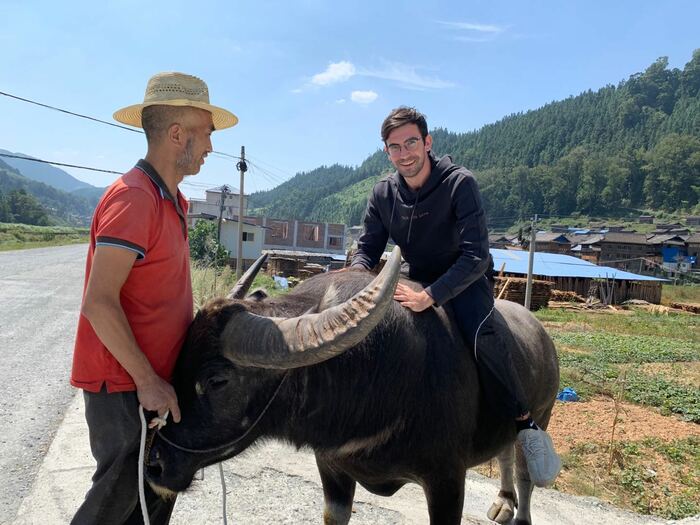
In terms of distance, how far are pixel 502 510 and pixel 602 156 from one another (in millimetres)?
162529

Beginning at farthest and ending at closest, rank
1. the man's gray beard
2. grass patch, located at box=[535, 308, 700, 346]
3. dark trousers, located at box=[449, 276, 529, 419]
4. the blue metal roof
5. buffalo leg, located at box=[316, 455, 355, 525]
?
1. the blue metal roof
2. grass patch, located at box=[535, 308, 700, 346]
3. buffalo leg, located at box=[316, 455, 355, 525]
4. dark trousers, located at box=[449, 276, 529, 419]
5. the man's gray beard

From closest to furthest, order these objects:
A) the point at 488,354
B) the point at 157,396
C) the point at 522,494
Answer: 1. the point at 157,396
2. the point at 488,354
3. the point at 522,494

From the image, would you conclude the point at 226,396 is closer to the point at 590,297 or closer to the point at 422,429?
the point at 422,429

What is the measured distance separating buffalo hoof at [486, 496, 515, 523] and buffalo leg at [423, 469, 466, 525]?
183 centimetres

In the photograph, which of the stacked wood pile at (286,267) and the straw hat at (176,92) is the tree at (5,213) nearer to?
the stacked wood pile at (286,267)

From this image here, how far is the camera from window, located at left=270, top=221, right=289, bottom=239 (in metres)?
82.2

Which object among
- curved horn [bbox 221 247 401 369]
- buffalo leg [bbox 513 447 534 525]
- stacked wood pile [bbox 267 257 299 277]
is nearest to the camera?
curved horn [bbox 221 247 401 369]

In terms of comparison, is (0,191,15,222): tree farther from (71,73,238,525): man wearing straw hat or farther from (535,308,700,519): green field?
(71,73,238,525): man wearing straw hat

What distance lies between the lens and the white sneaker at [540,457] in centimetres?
316

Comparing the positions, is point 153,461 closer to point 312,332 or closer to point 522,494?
point 312,332

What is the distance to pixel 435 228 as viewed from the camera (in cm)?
328

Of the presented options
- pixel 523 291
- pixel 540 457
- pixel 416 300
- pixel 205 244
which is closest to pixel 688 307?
pixel 523 291

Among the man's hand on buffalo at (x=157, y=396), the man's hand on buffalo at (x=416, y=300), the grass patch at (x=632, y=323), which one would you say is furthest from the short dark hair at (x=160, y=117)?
the grass patch at (x=632, y=323)

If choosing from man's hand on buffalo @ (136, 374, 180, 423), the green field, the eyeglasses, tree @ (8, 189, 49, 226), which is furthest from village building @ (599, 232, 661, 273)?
tree @ (8, 189, 49, 226)
